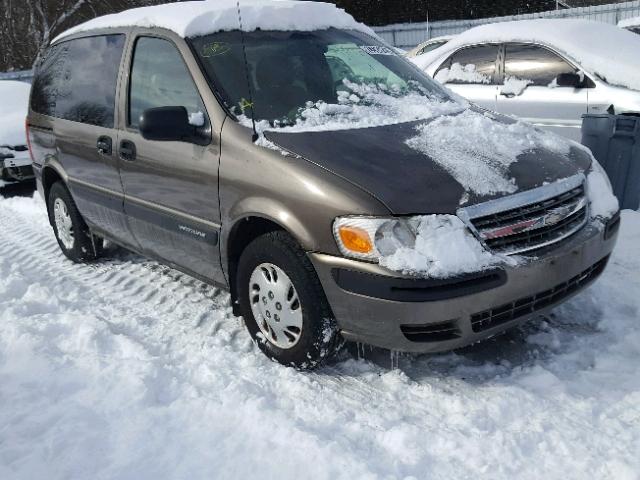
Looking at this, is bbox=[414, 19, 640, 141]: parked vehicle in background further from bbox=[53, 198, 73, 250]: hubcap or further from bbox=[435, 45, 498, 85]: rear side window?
bbox=[53, 198, 73, 250]: hubcap

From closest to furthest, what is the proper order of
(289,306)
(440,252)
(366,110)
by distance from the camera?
(440,252) < (289,306) < (366,110)

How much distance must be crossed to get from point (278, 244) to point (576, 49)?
508 cm

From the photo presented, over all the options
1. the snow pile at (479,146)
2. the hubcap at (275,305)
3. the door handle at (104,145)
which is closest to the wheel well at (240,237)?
the hubcap at (275,305)

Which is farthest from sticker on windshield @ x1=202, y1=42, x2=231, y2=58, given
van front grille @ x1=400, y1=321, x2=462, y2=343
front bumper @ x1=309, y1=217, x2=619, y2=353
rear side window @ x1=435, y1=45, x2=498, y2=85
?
rear side window @ x1=435, y1=45, x2=498, y2=85

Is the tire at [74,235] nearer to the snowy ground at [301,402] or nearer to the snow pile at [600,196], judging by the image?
the snowy ground at [301,402]

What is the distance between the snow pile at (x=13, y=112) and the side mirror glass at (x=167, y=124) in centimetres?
514

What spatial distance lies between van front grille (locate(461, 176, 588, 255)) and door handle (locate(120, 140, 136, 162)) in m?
2.17

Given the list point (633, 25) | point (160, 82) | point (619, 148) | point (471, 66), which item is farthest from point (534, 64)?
point (160, 82)

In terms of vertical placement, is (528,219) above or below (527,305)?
above

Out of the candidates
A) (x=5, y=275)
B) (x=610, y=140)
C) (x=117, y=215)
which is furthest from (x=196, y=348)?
(x=610, y=140)

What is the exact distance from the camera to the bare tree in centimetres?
2273

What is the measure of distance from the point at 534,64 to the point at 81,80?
4.73 meters

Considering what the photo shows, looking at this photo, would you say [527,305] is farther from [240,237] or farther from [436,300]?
[240,237]

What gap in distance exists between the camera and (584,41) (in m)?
6.84
